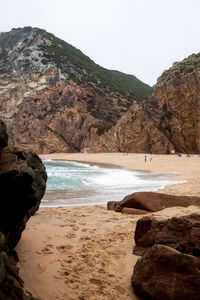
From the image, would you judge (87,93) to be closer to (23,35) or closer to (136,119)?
(136,119)

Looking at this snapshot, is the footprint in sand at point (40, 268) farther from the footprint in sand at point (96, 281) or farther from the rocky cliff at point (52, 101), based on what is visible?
the rocky cliff at point (52, 101)

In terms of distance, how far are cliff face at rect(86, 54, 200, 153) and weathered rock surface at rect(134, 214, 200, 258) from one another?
99.6 feet

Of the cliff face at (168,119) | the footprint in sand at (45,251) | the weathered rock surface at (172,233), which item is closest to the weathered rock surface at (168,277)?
the weathered rock surface at (172,233)

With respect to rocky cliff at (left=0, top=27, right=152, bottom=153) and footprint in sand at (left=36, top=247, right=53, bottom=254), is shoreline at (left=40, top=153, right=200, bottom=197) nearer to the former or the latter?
footprint in sand at (left=36, top=247, right=53, bottom=254)

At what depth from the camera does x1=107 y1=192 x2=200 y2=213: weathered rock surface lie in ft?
21.9

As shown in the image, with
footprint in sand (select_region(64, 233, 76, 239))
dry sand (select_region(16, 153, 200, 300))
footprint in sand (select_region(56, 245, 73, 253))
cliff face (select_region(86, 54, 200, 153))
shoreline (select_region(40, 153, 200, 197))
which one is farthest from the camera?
cliff face (select_region(86, 54, 200, 153))

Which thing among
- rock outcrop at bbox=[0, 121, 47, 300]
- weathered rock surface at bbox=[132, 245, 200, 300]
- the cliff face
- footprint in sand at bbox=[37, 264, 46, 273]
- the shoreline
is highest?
the cliff face

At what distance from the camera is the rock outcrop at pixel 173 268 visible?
265 cm

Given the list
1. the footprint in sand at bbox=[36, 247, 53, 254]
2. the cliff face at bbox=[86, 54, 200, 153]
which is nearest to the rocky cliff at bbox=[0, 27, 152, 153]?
the cliff face at bbox=[86, 54, 200, 153]

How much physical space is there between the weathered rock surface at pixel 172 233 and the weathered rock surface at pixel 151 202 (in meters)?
2.51

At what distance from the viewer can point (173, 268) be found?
2750 millimetres

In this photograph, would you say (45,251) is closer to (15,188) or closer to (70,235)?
(70,235)

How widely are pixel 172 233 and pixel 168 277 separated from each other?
768mm

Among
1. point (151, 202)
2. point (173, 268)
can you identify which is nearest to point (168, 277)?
point (173, 268)
